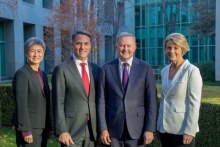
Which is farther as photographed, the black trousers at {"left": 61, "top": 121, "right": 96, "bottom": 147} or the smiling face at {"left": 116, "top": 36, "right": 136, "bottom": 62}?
the black trousers at {"left": 61, "top": 121, "right": 96, "bottom": 147}

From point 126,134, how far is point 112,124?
7.8 inches

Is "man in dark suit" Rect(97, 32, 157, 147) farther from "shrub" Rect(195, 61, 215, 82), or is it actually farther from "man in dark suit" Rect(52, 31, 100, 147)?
"shrub" Rect(195, 61, 215, 82)

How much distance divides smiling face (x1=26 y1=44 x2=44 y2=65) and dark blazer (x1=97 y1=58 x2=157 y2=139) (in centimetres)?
83

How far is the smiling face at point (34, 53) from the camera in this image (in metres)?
4.33

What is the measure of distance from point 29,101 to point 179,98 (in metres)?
1.76

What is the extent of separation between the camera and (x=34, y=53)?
4.34 metres

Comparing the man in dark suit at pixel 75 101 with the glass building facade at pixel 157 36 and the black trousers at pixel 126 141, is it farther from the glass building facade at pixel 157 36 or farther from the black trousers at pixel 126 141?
the glass building facade at pixel 157 36

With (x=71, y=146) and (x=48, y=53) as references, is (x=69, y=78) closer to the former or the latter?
(x=71, y=146)

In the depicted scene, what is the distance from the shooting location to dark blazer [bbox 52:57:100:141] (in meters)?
4.08

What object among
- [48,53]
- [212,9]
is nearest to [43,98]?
[48,53]

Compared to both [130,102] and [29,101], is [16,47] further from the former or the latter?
[130,102]

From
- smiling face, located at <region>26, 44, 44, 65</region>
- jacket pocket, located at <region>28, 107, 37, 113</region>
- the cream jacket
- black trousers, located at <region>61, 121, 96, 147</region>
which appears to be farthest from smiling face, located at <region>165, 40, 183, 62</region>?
jacket pocket, located at <region>28, 107, 37, 113</region>

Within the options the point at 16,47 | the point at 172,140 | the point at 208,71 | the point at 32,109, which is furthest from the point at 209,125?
the point at 16,47

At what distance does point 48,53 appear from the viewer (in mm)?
23125
